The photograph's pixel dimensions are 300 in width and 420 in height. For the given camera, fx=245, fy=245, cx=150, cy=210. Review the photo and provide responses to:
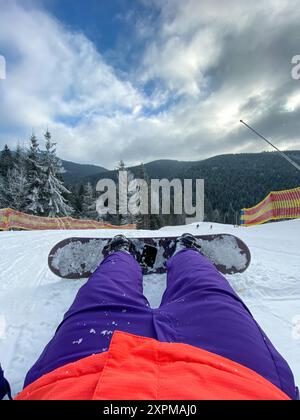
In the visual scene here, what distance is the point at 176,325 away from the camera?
1158 mm

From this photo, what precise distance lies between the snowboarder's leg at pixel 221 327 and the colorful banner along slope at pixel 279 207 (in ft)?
32.9

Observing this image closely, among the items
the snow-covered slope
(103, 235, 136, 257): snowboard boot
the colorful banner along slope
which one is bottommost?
the snow-covered slope

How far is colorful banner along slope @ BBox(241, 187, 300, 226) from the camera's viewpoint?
10.1 m

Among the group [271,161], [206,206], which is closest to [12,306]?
[206,206]

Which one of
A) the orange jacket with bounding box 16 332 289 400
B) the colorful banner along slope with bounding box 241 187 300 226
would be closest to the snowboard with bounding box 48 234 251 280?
the orange jacket with bounding box 16 332 289 400

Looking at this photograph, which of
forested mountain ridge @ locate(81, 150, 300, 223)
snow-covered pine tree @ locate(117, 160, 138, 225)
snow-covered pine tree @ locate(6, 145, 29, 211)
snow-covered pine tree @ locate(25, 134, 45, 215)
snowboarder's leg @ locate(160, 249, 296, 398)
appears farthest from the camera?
forested mountain ridge @ locate(81, 150, 300, 223)

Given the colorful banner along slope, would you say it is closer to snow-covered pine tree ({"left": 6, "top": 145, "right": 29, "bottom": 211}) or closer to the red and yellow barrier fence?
the red and yellow barrier fence

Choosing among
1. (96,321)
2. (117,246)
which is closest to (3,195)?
(117,246)

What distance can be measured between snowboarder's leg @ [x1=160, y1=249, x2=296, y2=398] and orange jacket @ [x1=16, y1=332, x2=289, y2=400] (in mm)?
120

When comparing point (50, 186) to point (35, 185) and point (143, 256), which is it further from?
point (143, 256)

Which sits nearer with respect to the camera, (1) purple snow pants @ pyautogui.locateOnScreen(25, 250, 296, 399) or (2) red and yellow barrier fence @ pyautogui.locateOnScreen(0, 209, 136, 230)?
(1) purple snow pants @ pyautogui.locateOnScreen(25, 250, 296, 399)

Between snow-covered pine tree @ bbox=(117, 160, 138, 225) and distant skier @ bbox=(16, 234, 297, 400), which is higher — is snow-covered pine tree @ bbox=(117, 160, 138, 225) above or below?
above

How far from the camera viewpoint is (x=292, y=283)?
8.87ft

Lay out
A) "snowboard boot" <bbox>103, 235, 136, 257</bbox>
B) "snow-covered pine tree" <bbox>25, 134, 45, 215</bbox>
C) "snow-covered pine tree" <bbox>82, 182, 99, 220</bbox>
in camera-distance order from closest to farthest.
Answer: "snowboard boot" <bbox>103, 235, 136, 257</bbox>
"snow-covered pine tree" <bbox>25, 134, 45, 215</bbox>
"snow-covered pine tree" <bbox>82, 182, 99, 220</bbox>
